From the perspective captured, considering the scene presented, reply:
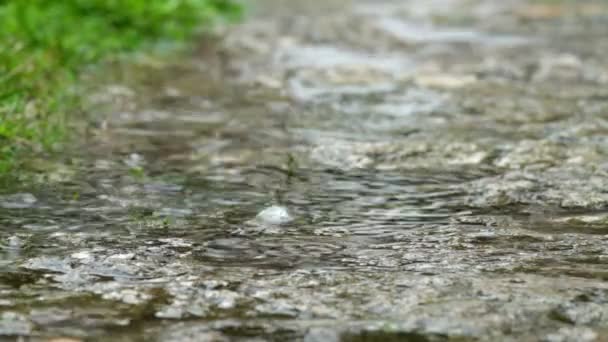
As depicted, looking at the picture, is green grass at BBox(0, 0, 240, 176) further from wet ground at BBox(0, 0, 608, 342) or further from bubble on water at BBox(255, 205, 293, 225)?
bubble on water at BBox(255, 205, 293, 225)

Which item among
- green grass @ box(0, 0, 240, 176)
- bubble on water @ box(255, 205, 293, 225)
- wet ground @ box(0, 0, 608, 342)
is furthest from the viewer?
green grass @ box(0, 0, 240, 176)

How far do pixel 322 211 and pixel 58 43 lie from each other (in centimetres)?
227

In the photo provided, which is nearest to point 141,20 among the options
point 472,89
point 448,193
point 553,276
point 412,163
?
point 472,89

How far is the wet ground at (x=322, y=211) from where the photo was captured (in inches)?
69.7

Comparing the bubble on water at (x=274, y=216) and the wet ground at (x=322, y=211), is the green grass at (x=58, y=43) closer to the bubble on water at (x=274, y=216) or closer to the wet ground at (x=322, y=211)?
the wet ground at (x=322, y=211)

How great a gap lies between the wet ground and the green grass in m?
0.16

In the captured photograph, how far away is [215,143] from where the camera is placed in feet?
10.9

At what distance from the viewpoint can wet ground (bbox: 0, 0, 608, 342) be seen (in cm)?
177

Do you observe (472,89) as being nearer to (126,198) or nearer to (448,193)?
(448,193)

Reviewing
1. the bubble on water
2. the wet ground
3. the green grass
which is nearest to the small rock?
the wet ground

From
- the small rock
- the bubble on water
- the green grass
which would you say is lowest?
the bubble on water

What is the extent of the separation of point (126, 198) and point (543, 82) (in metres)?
2.55

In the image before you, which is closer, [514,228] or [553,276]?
[553,276]

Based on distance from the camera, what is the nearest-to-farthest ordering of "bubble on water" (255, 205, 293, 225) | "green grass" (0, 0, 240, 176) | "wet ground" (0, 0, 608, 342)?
"wet ground" (0, 0, 608, 342)
"bubble on water" (255, 205, 293, 225)
"green grass" (0, 0, 240, 176)
